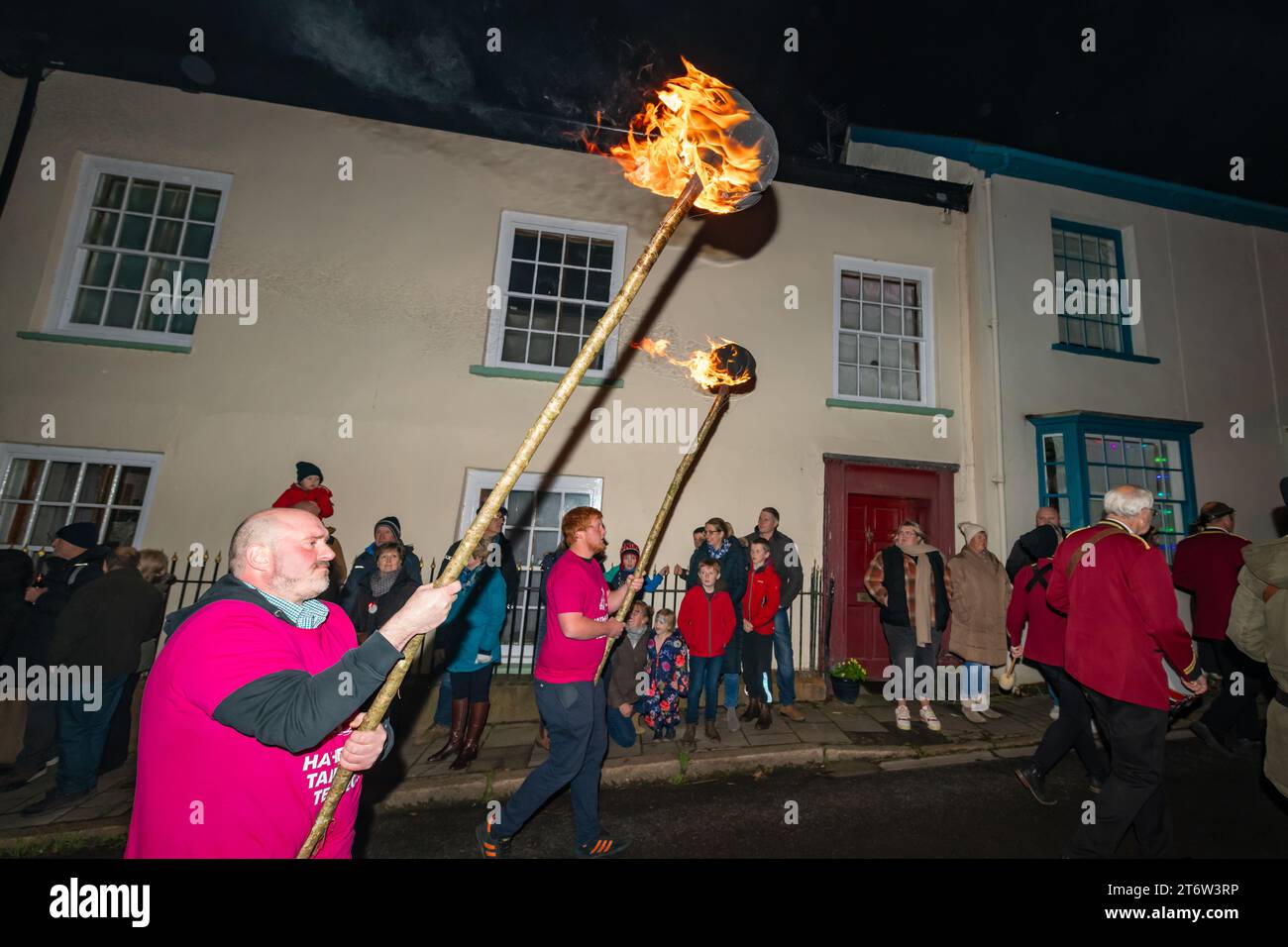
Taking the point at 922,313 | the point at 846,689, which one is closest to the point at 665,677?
the point at 846,689

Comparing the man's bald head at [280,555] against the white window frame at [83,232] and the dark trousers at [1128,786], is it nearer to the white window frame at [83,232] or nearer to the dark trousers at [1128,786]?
the dark trousers at [1128,786]

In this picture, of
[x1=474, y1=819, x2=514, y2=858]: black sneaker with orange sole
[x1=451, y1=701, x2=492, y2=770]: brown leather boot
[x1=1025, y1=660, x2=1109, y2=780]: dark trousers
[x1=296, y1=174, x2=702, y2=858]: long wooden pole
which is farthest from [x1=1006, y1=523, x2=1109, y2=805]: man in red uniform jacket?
[x1=451, y1=701, x2=492, y2=770]: brown leather boot

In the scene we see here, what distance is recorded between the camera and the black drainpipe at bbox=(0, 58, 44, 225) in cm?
703

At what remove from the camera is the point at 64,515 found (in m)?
6.61

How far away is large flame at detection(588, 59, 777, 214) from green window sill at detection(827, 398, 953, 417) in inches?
236

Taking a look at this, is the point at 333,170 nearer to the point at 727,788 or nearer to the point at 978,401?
the point at 727,788

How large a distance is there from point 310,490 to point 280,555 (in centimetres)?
524

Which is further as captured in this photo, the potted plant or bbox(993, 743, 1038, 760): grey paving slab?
the potted plant

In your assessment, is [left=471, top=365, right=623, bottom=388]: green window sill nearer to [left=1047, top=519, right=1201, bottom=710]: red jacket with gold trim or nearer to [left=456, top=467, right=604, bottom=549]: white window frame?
[left=456, top=467, right=604, bottom=549]: white window frame

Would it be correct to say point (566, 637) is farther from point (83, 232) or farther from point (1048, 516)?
point (83, 232)

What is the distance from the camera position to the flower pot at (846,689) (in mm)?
6633

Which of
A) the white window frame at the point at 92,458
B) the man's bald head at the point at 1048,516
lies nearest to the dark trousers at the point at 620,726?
the man's bald head at the point at 1048,516
